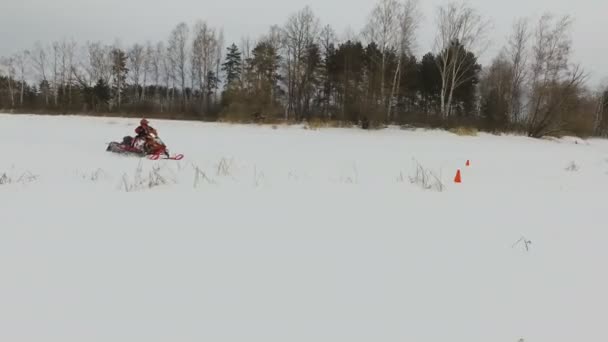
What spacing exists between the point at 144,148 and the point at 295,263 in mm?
7059

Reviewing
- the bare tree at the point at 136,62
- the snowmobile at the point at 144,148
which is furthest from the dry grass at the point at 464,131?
the bare tree at the point at 136,62

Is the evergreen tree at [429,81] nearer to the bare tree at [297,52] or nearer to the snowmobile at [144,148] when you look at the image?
the bare tree at [297,52]

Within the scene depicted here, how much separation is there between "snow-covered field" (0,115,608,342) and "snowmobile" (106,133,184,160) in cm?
319

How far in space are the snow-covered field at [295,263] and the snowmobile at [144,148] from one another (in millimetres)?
3187

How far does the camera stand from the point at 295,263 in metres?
2.35

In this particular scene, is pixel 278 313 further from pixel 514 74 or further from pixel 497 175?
pixel 514 74


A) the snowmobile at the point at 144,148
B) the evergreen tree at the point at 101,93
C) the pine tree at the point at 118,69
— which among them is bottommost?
the snowmobile at the point at 144,148

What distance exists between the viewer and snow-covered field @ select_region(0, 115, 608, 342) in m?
1.70

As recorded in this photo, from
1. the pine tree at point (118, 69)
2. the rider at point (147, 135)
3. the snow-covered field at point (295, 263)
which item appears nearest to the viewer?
the snow-covered field at point (295, 263)

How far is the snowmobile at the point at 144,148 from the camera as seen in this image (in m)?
7.80

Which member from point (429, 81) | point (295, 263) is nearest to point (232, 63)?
point (429, 81)

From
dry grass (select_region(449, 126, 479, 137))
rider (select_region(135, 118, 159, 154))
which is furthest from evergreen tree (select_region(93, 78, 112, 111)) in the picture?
dry grass (select_region(449, 126, 479, 137))

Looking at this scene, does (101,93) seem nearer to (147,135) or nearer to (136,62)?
(136,62)

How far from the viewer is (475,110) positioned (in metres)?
30.0
